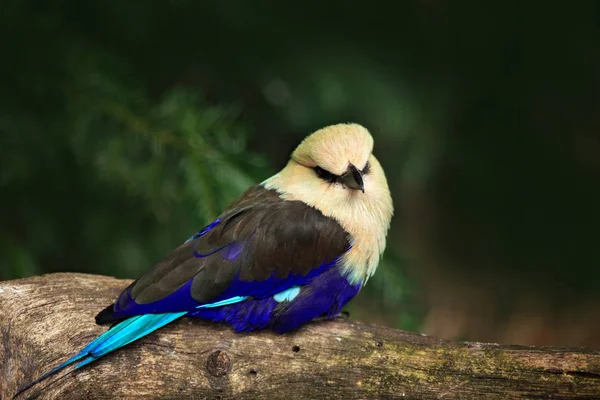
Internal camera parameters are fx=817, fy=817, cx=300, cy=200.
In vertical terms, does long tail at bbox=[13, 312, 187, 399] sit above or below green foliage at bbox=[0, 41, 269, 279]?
below

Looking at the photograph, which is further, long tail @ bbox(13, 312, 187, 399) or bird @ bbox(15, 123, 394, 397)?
bird @ bbox(15, 123, 394, 397)

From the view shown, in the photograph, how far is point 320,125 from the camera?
5.19 metres

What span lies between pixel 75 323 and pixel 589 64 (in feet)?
13.8

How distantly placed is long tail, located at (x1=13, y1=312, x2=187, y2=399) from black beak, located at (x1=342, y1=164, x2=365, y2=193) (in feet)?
2.69

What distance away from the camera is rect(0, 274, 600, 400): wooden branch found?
2908 millimetres

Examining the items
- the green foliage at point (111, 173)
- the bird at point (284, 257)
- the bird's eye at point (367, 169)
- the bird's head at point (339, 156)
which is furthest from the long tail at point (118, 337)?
the green foliage at point (111, 173)

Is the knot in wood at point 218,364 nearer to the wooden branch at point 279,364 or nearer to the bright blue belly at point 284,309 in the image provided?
the wooden branch at point 279,364

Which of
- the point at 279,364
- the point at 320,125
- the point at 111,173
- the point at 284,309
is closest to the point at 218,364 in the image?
the point at 279,364

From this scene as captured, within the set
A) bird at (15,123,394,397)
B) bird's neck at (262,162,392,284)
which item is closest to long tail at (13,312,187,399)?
bird at (15,123,394,397)

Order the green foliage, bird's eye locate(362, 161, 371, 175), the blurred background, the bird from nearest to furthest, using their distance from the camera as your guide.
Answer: the bird → bird's eye locate(362, 161, 371, 175) → the green foliage → the blurred background

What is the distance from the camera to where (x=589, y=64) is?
582 cm

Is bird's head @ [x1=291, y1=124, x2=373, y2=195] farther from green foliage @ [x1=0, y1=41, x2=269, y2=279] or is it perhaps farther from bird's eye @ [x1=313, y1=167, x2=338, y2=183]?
green foliage @ [x1=0, y1=41, x2=269, y2=279]

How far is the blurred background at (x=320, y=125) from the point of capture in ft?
15.2

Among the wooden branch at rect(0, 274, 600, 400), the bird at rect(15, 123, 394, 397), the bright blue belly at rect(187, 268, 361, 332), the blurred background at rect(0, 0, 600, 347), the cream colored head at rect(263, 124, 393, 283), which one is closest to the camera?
the wooden branch at rect(0, 274, 600, 400)
